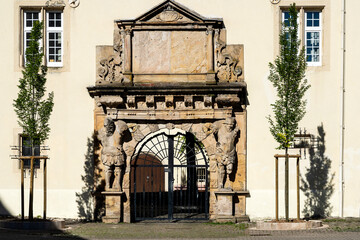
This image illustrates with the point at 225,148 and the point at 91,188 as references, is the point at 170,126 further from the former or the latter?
the point at 91,188

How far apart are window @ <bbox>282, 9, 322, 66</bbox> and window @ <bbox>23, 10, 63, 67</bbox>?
19.0 ft

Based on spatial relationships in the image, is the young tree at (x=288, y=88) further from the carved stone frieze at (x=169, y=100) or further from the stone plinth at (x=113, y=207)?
the stone plinth at (x=113, y=207)

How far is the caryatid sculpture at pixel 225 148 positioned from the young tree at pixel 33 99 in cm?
424

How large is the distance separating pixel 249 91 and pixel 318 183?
114 inches

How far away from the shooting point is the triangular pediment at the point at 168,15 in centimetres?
1986

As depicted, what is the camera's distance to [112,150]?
19.7 meters

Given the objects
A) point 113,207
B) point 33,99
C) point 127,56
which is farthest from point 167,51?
point 113,207

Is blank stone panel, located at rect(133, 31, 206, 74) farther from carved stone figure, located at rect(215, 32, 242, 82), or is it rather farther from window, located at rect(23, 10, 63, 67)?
window, located at rect(23, 10, 63, 67)

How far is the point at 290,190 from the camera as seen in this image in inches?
782

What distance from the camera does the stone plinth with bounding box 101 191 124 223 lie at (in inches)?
775

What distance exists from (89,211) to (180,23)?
5.29m

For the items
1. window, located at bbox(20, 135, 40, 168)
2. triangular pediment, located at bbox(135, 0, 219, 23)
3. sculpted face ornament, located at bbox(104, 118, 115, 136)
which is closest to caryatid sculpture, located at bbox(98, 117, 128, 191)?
sculpted face ornament, located at bbox(104, 118, 115, 136)

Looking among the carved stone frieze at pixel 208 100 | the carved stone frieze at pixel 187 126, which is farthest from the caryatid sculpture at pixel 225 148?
the carved stone frieze at pixel 187 126

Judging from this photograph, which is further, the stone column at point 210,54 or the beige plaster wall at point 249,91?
the beige plaster wall at point 249,91
